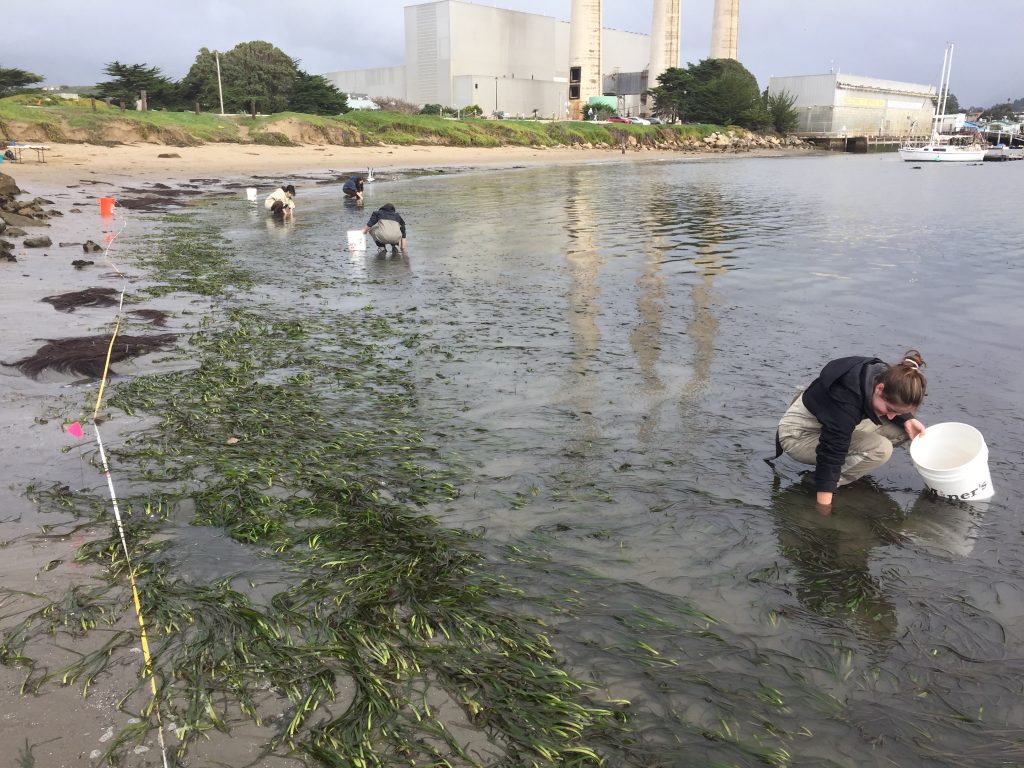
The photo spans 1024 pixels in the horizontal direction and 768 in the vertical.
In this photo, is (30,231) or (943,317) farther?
(30,231)

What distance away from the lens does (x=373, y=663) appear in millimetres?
3512

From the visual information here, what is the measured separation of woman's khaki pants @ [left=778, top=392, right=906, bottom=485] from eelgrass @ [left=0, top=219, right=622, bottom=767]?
2.70 meters

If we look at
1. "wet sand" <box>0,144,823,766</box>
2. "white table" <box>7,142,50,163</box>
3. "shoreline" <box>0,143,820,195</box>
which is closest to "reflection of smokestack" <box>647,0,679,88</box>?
"shoreline" <box>0,143,820,195</box>

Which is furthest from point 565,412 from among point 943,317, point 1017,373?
point 943,317

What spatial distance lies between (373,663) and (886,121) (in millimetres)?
146311

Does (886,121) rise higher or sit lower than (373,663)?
higher

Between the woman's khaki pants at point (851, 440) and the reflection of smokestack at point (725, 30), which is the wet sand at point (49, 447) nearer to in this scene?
the woman's khaki pants at point (851, 440)

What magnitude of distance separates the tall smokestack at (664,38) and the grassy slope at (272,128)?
3200 centimetres

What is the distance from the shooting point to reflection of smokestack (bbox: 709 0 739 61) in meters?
113

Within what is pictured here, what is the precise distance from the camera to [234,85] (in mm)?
77812

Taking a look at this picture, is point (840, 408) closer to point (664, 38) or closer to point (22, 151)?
point (22, 151)

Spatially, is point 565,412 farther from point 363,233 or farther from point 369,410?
point 363,233

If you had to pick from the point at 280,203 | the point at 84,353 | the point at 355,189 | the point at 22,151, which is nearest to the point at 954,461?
the point at 84,353

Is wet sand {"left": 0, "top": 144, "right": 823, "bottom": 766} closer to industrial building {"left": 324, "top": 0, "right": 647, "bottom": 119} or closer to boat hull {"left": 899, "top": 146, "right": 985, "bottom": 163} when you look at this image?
boat hull {"left": 899, "top": 146, "right": 985, "bottom": 163}
